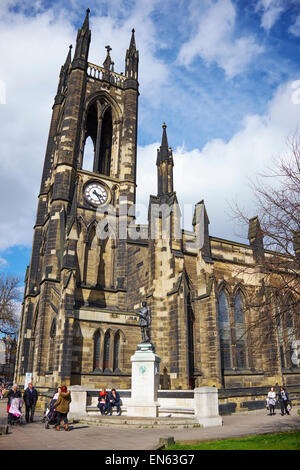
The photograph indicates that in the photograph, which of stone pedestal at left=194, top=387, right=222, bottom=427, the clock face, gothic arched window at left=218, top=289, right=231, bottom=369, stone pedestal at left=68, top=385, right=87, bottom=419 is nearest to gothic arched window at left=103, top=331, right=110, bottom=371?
stone pedestal at left=68, top=385, right=87, bottom=419

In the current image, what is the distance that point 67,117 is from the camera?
29.0 meters

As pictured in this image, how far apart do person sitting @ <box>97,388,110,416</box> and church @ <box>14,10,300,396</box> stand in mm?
3651

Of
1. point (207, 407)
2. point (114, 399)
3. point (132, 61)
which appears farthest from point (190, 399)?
point (132, 61)

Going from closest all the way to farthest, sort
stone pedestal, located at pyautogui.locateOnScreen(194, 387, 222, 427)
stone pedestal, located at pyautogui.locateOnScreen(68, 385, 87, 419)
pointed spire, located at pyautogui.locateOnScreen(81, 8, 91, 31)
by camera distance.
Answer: stone pedestal, located at pyautogui.locateOnScreen(194, 387, 222, 427)
stone pedestal, located at pyautogui.locateOnScreen(68, 385, 87, 419)
pointed spire, located at pyautogui.locateOnScreen(81, 8, 91, 31)

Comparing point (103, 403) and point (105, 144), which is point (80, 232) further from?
point (103, 403)

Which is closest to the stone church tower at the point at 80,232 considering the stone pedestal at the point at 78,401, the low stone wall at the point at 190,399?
the low stone wall at the point at 190,399

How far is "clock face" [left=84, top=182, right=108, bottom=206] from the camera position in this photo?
27.0 metres

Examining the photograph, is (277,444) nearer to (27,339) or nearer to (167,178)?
(167,178)

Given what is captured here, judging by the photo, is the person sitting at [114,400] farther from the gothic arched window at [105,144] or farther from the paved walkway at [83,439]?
the gothic arched window at [105,144]

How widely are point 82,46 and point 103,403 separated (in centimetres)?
3088

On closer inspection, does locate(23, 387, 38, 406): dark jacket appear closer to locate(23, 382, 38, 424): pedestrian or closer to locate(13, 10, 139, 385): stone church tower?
locate(23, 382, 38, 424): pedestrian

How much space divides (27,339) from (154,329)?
10.5m

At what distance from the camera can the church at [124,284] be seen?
1872 cm

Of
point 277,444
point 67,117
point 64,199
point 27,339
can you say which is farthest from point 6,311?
point 277,444
